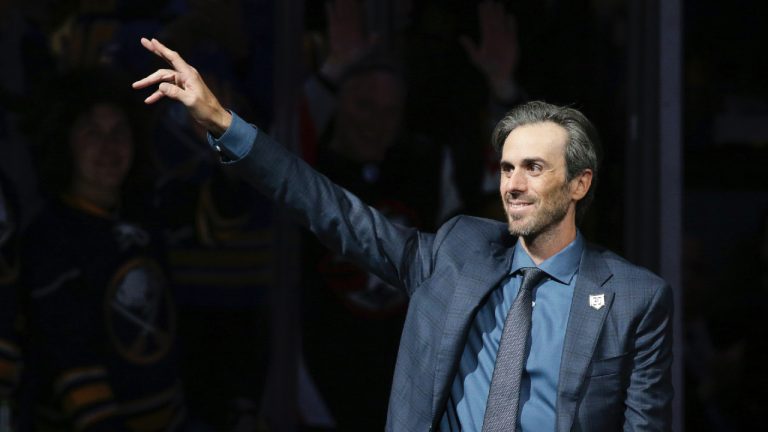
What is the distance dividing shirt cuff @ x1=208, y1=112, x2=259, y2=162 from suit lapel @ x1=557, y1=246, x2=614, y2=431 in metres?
0.96

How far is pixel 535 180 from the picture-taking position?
3.36 m

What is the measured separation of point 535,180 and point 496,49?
2.53m

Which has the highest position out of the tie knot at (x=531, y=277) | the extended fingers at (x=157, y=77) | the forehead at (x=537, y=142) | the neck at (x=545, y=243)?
the extended fingers at (x=157, y=77)

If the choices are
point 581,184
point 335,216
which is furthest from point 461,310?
point 581,184

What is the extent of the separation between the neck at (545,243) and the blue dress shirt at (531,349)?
18 millimetres

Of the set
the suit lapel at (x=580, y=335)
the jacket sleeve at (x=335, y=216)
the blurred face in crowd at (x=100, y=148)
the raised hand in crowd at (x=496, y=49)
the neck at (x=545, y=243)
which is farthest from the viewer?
the raised hand in crowd at (x=496, y=49)

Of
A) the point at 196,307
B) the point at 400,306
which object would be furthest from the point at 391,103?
the point at 196,307

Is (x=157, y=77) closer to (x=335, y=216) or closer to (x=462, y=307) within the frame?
(x=335, y=216)

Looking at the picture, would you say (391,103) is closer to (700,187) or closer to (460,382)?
(700,187)

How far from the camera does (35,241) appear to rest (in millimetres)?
5215

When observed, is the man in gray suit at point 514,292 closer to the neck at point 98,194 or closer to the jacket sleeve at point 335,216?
the jacket sleeve at point 335,216

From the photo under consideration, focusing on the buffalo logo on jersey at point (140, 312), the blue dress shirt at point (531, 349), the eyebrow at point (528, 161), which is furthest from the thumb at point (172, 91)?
the buffalo logo on jersey at point (140, 312)

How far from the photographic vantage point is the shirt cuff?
321 centimetres

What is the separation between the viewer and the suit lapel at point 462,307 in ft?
10.6
